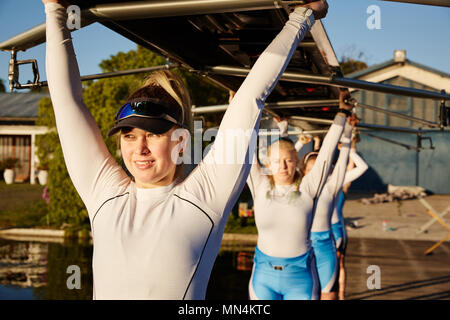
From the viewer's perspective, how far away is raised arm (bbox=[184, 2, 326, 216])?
1.71 metres

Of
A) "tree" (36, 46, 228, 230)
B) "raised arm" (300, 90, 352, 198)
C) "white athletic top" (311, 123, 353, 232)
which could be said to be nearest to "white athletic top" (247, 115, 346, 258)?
"raised arm" (300, 90, 352, 198)

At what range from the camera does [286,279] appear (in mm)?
4398

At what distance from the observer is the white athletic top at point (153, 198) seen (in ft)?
5.41

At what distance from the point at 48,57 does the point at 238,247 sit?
413 inches

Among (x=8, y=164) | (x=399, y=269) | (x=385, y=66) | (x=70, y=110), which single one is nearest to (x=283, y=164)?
(x=70, y=110)

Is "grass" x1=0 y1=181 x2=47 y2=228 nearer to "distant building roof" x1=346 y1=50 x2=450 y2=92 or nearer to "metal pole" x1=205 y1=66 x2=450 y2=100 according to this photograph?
"metal pole" x1=205 y1=66 x2=450 y2=100

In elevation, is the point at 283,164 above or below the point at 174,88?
below

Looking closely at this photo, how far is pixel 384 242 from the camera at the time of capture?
1301cm

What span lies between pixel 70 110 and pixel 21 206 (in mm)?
15047

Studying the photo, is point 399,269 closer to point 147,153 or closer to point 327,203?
point 327,203

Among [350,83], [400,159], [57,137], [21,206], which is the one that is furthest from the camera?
[400,159]

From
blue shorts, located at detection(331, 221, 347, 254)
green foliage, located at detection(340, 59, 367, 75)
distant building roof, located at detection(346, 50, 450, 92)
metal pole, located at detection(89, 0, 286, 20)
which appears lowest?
blue shorts, located at detection(331, 221, 347, 254)

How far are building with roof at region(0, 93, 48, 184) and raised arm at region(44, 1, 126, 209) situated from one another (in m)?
13.2

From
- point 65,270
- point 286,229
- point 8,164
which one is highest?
point 8,164
